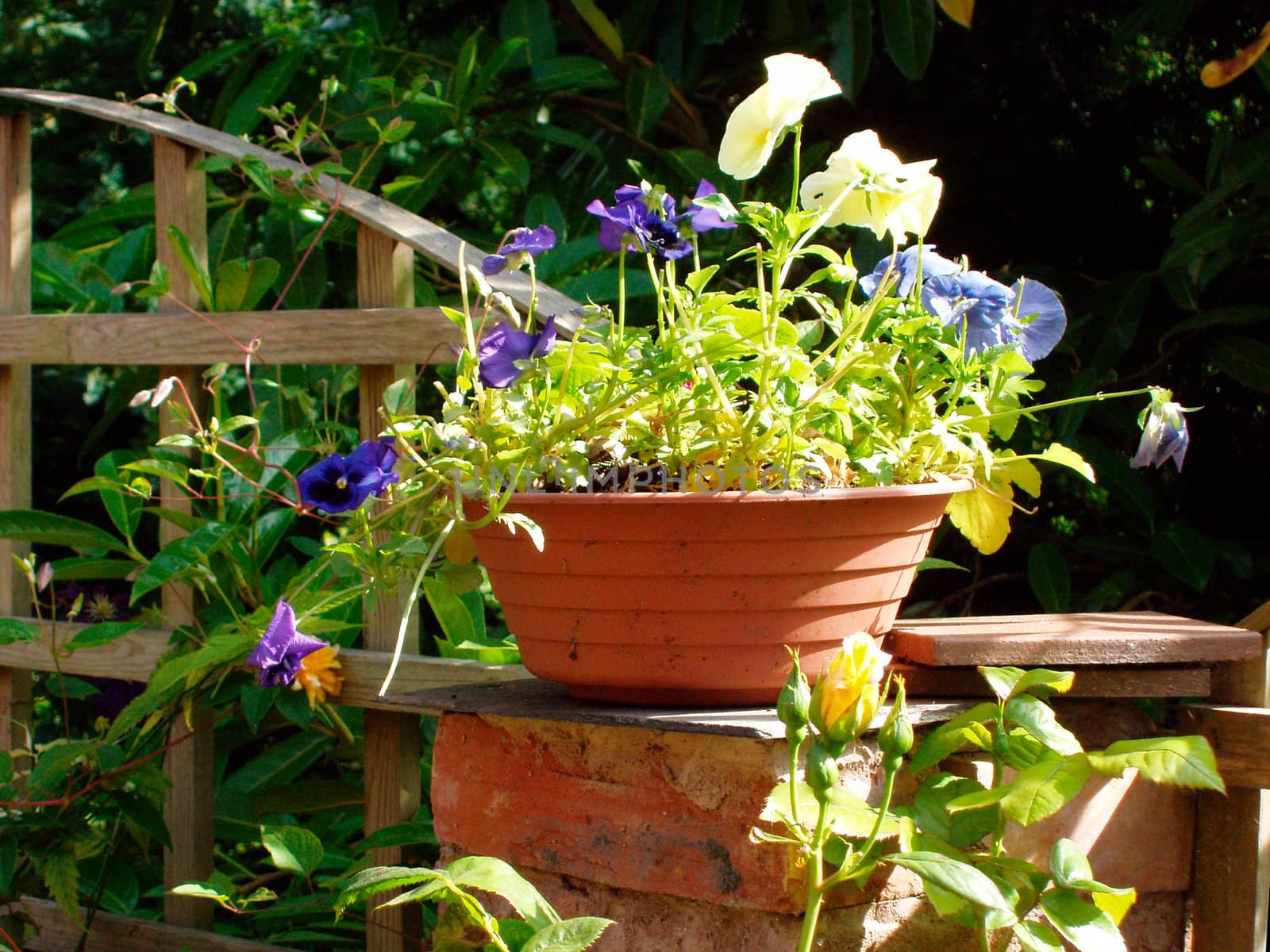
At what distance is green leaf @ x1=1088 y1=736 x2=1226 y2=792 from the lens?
0.72 meters

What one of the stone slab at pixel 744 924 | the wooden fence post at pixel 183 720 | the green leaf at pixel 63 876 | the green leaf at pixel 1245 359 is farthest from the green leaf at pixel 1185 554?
the green leaf at pixel 63 876

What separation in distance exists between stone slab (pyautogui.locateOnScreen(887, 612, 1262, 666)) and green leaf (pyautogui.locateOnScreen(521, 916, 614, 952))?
35cm

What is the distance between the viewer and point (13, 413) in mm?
1701

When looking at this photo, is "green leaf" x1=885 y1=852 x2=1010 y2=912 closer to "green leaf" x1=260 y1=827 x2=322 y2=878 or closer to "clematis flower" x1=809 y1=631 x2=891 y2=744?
"clematis flower" x1=809 y1=631 x2=891 y2=744

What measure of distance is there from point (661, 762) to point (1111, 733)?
0.39 m

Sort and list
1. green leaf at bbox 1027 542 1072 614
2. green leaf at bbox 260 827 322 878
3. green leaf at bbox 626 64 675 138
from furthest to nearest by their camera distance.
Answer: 1. green leaf at bbox 626 64 675 138
2. green leaf at bbox 1027 542 1072 614
3. green leaf at bbox 260 827 322 878

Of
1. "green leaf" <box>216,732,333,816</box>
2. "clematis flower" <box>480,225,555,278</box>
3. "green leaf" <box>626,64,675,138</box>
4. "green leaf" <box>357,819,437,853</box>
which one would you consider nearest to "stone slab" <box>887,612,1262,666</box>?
"clematis flower" <box>480,225,555,278</box>

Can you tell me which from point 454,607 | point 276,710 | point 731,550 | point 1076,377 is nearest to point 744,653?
point 731,550

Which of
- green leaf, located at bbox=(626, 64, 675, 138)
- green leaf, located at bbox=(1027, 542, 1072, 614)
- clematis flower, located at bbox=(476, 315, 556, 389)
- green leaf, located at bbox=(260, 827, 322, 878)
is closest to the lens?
clematis flower, located at bbox=(476, 315, 556, 389)

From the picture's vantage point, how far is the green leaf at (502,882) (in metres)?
0.71

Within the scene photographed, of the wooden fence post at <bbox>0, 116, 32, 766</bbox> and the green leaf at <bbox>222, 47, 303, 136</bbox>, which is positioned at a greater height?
the green leaf at <bbox>222, 47, 303, 136</bbox>

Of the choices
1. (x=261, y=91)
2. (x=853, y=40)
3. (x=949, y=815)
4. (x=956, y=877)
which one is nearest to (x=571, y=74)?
(x=853, y=40)

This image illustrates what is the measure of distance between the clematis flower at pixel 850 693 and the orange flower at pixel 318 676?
2.62 feet

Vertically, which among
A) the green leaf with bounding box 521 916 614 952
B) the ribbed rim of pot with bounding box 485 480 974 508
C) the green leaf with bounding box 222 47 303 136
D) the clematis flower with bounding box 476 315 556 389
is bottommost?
the green leaf with bounding box 521 916 614 952
